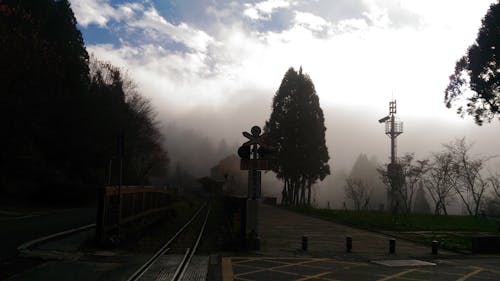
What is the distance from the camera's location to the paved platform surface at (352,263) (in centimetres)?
988

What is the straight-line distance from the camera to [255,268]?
34.4 ft

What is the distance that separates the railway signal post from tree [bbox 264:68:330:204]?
24.5 m

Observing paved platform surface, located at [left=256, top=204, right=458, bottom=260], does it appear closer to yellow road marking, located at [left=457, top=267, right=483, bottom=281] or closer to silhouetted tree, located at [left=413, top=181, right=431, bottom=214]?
yellow road marking, located at [left=457, top=267, right=483, bottom=281]

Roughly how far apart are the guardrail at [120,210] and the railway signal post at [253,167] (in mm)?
3932

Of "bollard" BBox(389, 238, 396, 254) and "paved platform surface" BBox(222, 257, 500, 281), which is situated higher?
"bollard" BBox(389, 238, 396, 254)

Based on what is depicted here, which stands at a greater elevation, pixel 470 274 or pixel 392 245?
pixel 392 245

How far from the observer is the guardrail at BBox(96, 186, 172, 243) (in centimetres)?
1280

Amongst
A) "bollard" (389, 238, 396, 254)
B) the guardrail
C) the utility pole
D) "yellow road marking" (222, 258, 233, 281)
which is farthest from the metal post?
"yellow road marking" (222, 258, 233, 281)

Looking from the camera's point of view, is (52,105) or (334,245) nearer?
(334,245)

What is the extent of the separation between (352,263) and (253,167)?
404 centimetres

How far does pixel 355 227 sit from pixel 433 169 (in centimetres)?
2271

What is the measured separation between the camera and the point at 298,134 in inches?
1528

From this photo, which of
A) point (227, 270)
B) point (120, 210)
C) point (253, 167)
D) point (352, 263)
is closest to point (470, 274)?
point (352, 263)

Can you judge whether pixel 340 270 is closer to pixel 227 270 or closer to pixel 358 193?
pixel 227 270
